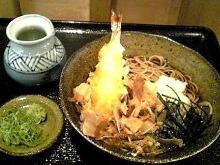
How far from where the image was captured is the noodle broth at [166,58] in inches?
53.6

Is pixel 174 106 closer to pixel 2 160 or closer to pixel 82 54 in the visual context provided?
pixel 82 54

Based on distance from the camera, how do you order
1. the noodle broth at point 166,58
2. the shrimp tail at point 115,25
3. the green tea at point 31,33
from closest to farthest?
the noodle broth at point 166,58
the shrimp tail at point 115,25
the green tea at point 31,33

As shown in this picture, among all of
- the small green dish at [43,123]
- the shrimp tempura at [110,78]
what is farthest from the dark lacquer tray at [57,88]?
the shrimp tempura at [110,78]

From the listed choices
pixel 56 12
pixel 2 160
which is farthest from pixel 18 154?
pixel 56 12

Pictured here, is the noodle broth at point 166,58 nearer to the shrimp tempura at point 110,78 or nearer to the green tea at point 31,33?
the shrimp tempura at point 110,78

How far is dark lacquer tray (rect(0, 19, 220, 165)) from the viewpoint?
1.44 metres

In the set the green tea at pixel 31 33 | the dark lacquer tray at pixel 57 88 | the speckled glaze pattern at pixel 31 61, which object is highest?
the green tea at pixel 31 33

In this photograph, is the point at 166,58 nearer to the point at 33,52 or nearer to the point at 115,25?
the point at 115,25

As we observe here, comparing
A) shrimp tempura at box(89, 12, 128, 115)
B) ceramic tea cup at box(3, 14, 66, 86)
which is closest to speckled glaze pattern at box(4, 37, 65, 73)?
ceramic tea cup at box(3, 14, 66, 86)

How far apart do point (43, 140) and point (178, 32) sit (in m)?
1.04

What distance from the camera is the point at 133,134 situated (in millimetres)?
1434

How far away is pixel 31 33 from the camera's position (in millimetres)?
1661

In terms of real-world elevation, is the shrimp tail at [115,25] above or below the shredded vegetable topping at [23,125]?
above

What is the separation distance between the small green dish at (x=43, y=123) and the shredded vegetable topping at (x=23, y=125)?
17mm
